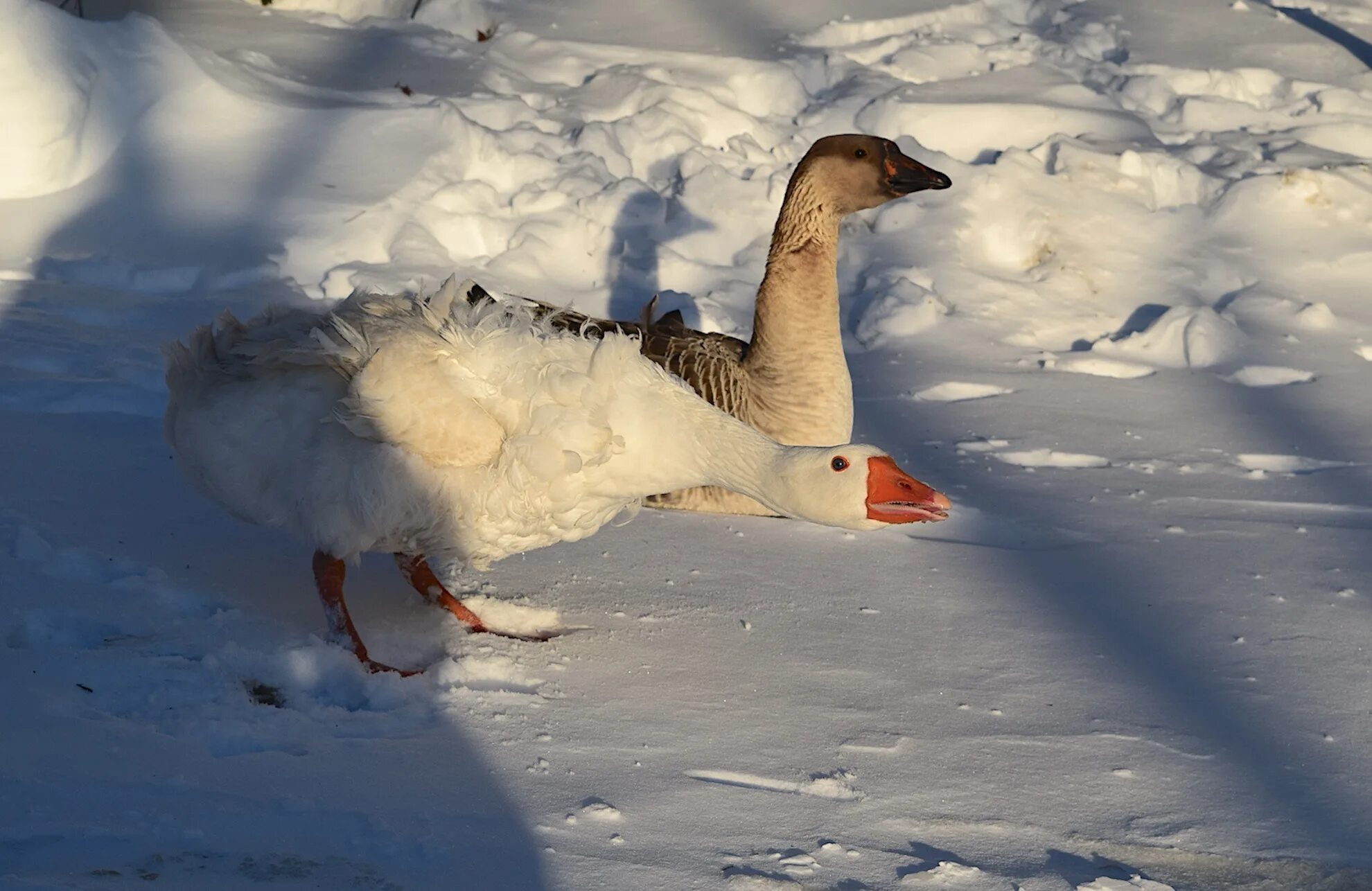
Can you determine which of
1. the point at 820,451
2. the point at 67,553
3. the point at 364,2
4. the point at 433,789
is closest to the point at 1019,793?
the point at 820,451

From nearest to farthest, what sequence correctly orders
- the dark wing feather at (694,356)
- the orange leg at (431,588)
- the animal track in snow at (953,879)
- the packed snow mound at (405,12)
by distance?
1. the animal track in snow at (953,879)
2. the orange leg at (431,588)
3. the dark wing feather at (694,356)
4. the packed snow mound at (405,12)

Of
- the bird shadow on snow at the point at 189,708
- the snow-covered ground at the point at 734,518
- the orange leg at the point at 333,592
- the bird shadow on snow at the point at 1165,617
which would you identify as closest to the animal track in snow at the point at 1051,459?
the snow-covered ground at the point at 734,518

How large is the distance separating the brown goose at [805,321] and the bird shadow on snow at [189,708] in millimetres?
1583

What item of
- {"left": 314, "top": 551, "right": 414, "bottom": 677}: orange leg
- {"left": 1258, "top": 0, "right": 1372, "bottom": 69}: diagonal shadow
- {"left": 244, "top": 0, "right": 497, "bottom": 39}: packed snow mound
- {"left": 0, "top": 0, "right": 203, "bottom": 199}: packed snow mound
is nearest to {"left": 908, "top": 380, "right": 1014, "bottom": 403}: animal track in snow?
{"left": 314, "top": 551, "right": 414, "bottom": 677}: orange leg

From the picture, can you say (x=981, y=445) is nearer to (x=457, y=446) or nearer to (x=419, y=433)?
(x=457, y=446)

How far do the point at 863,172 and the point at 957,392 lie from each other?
1315 millimetres

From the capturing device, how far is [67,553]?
4.01 metres

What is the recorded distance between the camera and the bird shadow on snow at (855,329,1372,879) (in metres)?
3.30

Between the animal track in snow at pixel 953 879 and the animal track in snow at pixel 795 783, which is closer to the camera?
the animal track in snow at pixel 953 879

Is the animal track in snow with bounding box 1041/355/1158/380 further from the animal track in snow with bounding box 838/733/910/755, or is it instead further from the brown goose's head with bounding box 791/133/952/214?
the animal track in snow with bounding box 838/733/910/755

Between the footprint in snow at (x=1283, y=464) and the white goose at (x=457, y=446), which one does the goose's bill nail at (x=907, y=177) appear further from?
the white goose at (x=457, y=446)

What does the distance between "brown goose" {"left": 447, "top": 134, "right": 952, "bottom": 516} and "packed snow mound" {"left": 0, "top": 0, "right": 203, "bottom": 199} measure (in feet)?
9.35

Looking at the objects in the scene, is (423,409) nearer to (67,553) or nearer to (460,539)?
(460,539)

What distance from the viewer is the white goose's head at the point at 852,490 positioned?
369 cm
